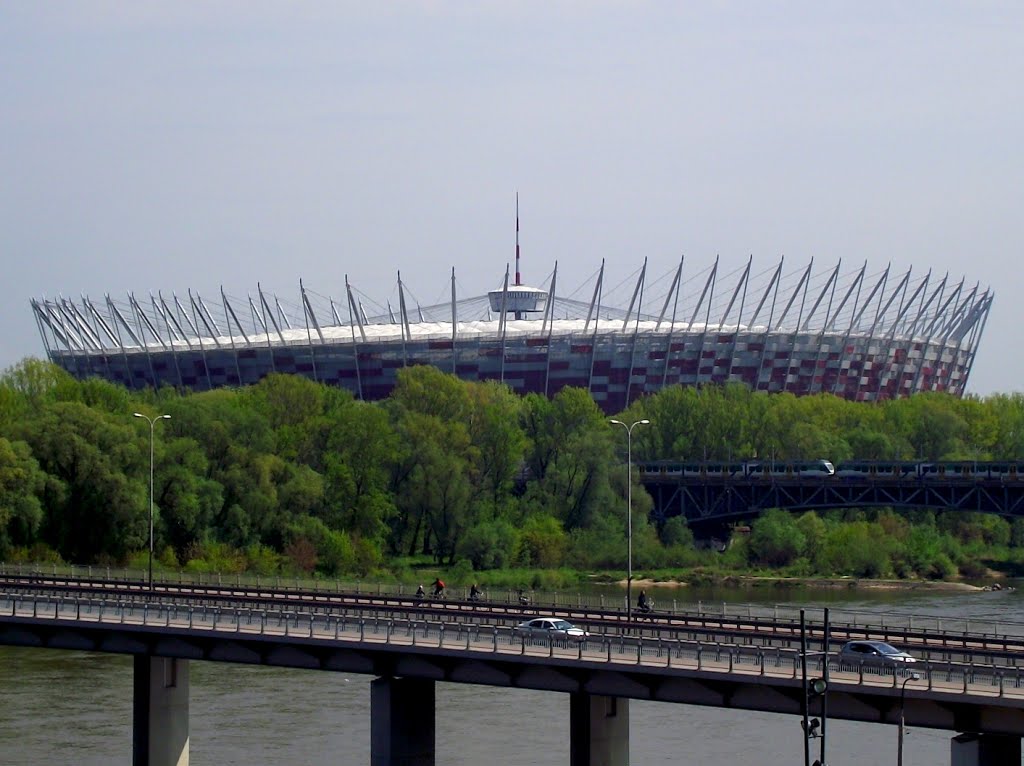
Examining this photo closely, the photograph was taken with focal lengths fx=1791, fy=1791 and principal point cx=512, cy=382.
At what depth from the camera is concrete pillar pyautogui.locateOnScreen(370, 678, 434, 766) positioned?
4053 cm

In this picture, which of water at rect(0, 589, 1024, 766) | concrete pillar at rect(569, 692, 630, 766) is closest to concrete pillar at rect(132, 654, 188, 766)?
water at rect(0, 589, 1024, 766)

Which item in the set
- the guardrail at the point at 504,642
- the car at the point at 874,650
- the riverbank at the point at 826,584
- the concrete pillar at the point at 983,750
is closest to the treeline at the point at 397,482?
the riverbank at the point at 826,584

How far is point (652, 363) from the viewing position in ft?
450

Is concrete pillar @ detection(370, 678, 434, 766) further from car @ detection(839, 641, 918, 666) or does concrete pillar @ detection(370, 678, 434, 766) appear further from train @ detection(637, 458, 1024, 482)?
train @ detection(637, 458, 1024, 482)

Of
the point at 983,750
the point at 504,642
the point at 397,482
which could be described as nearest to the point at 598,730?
the point at 504,642

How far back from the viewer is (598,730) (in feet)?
129

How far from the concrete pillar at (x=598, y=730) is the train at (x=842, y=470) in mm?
62873

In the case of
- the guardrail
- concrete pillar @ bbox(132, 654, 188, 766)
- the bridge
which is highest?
the bridge

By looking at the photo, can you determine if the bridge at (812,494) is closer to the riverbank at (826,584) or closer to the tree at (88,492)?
the riverbank at (826,584)

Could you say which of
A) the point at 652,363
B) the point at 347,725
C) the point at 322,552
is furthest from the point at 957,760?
the point at 652,363

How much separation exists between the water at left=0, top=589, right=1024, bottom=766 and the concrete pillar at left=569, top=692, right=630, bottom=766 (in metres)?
4.16

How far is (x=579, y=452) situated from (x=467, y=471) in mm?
7206

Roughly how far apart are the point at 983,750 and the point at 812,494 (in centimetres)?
7409

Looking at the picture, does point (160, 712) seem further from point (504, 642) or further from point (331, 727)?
point (504, 642)
